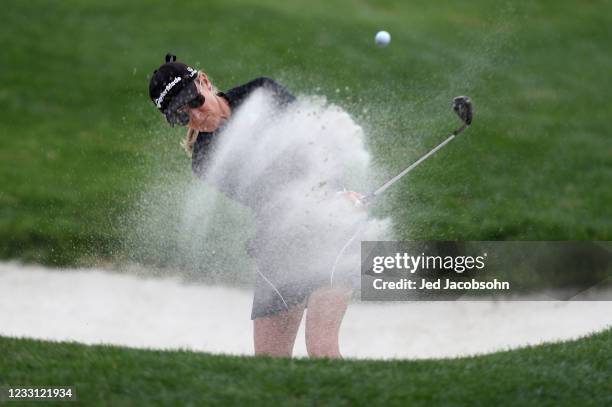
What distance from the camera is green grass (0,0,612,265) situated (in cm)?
987

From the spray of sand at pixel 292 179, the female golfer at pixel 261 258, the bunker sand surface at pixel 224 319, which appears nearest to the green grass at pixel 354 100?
the bunker sand surface at pixel 224 319

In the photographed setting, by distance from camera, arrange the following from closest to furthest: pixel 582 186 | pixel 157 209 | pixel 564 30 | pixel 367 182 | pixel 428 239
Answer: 1. pixel 367 182
2. pixel 428 239
3. pixel 157 209
4. pixel 582 186
5. pixel 564 30

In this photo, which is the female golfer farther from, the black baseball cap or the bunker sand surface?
the bunker sand surface

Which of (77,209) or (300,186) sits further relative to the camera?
Answer: (77,209)

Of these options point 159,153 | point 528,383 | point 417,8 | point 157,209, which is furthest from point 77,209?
point 417,8

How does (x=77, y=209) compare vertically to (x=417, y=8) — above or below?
below

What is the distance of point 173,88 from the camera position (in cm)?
566

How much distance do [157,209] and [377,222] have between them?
2023 mm

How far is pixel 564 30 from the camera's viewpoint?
48.8 ft

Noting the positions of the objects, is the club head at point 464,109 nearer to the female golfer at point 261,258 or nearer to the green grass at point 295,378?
the female golfer at point 261,258

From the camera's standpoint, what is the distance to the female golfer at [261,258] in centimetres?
568

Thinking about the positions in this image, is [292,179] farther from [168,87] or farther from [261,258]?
[168,87]

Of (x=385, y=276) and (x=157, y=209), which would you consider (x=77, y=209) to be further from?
(x=385, y=276)

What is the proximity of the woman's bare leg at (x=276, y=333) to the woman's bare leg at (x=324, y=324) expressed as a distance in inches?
6.8
